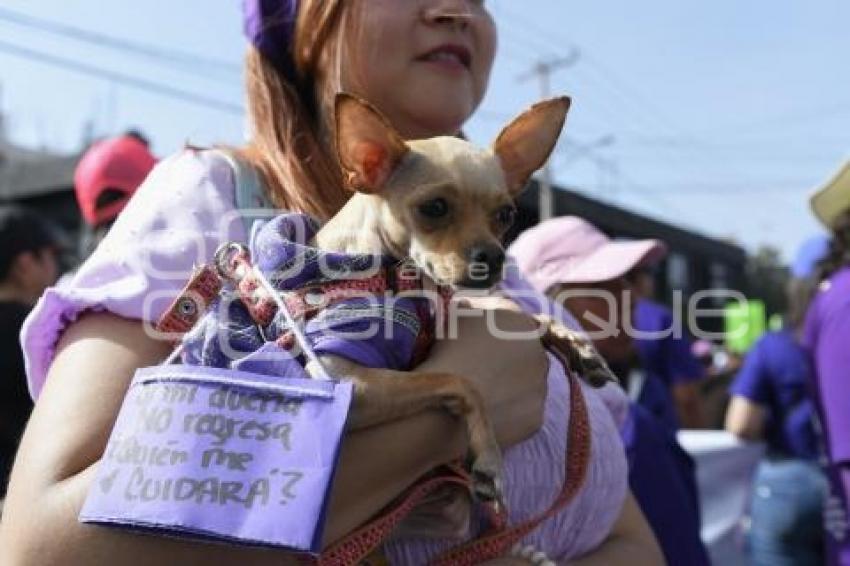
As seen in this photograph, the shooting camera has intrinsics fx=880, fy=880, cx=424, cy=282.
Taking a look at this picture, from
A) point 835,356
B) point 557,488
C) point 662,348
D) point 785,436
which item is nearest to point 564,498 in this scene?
point 557,488

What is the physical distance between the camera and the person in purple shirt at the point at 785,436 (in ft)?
11.7

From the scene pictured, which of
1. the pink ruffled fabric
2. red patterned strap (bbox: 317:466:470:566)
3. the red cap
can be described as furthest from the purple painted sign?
the red cap

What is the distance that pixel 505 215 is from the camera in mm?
1322

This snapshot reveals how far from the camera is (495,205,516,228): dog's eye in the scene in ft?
4.27

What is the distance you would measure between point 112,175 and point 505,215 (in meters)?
1.74

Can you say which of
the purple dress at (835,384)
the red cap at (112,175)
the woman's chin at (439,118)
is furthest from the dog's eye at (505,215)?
the red cap at (112,175)

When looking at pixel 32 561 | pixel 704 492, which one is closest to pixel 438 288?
pixel 32 561

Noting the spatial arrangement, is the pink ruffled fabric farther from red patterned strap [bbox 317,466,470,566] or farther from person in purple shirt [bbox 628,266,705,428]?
person in purple shirt [bbox 628,266,705,428]

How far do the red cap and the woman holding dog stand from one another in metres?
1.30

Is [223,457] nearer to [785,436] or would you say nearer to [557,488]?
[557,488]

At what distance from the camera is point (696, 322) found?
181 centimetres

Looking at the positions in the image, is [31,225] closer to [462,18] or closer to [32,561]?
[462,18]

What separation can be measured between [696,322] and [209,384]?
1.17 m

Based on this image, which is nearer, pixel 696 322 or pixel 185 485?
pixel 185 485
